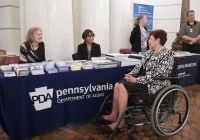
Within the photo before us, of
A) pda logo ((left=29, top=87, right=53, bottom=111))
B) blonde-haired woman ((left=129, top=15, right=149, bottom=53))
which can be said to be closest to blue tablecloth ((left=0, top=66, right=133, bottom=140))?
pda logo ((left=29, top=87, right=53, bottom=111))

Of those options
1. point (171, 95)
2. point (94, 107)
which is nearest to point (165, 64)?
point (171, 95)

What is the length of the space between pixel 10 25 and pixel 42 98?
2398 mm

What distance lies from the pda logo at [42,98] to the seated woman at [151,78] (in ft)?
2.17

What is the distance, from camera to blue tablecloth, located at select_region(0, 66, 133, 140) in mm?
2154

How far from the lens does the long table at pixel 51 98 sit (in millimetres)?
2152

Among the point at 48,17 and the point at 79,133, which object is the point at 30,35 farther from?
the point at 79,133

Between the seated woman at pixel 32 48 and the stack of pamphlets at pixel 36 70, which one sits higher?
the seated woman at pixel 32 48

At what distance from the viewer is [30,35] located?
3.04 meters

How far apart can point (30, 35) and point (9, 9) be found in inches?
54.3

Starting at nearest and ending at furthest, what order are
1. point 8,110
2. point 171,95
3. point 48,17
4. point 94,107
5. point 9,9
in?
point 8,110 < point 171,95 < point 94,107 < point 48,17 < point 9,9

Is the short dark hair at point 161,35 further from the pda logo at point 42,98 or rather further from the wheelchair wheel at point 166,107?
the pda logo at point 42,98

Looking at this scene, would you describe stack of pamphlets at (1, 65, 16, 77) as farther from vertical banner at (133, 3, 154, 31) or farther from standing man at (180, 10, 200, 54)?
vertical banner at (133, 3, 154, 31)

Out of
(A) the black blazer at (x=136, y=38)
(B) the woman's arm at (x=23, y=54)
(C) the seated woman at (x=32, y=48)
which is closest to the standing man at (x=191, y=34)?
(A) the black blazer at (x=136, y=38)

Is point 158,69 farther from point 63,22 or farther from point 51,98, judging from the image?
point 63,22
